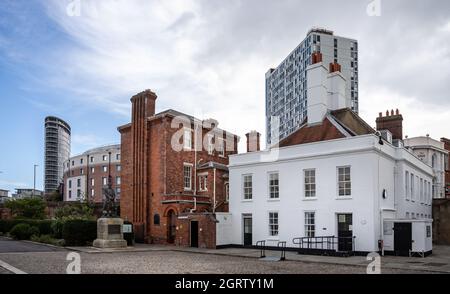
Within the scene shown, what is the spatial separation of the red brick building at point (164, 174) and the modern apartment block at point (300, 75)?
193ft

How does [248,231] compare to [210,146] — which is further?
[210,146]

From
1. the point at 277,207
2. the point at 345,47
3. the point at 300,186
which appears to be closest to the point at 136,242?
the point at 277,207

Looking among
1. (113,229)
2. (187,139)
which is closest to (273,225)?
(113,229)

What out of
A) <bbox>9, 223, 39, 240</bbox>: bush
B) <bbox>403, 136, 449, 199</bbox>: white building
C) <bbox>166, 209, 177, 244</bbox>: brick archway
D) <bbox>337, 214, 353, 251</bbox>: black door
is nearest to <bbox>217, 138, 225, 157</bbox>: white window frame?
<bbox>166, 209, 177, 244</bbox>: brick archway

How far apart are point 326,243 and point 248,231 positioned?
21.9 ft

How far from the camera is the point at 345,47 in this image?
10581 centimetres

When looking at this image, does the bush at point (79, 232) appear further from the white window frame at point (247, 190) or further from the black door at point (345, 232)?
the black door at point (345, 232)

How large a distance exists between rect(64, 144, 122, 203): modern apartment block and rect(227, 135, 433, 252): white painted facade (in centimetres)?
6921

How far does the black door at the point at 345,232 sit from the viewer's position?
2373 centimetres

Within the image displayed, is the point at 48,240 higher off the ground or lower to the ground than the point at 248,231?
lower

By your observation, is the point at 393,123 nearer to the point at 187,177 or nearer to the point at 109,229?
the point at 187,177

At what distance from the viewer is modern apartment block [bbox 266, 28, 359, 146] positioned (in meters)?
97.7

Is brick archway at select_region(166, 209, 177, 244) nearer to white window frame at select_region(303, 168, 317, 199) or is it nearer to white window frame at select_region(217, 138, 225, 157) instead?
white window frame at select_region(217, 138, 225, 157)

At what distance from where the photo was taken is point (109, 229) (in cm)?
2842
